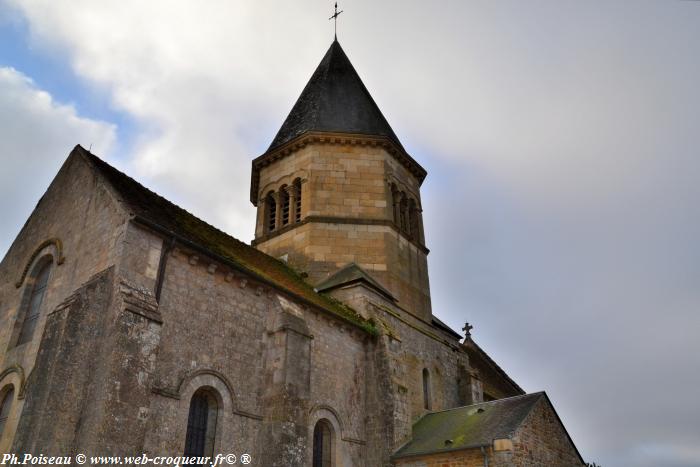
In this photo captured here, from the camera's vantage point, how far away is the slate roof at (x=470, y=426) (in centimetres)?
1433

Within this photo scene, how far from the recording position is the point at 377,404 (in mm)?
16703

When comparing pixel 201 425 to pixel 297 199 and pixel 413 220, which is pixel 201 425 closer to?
pixel 297 199

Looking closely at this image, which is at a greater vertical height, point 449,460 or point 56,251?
point 56,251

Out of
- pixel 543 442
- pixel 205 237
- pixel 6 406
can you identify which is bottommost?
pixel 543 442

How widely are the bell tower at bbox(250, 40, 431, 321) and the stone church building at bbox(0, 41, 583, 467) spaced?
103 millimetres

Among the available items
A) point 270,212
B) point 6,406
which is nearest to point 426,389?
point 270,212

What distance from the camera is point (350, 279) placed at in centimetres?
1902

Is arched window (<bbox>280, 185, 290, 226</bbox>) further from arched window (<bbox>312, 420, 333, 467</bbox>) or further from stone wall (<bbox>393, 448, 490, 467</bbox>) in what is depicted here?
stone wall (<bbox>393, 448, 490, 467</bbox>)

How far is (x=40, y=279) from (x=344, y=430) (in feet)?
29.7

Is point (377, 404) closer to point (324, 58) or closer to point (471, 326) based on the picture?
point (471, 326)

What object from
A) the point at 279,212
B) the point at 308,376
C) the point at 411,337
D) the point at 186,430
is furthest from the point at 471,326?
the point at 186,430

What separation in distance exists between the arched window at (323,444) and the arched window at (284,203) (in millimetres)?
9571

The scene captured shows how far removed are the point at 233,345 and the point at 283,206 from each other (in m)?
10.5

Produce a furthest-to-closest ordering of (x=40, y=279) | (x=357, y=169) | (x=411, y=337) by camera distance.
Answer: (x=357, y=169) < (x=411, y=337) < (x=40, y=279)
